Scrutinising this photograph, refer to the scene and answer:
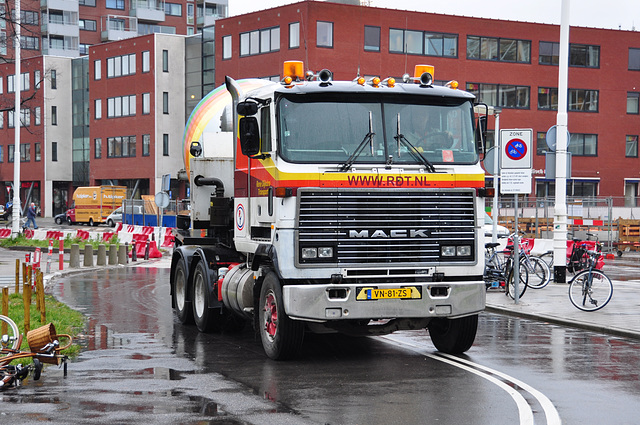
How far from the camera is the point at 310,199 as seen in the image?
9.91 m

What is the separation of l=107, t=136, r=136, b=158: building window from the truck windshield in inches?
2570

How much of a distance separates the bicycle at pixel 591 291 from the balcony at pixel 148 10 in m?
94.9

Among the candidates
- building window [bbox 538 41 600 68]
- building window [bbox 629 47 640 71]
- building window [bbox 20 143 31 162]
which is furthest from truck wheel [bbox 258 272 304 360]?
building window [bbox 20 143 31 162]

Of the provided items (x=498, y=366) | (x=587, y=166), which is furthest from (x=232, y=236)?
(x=587, y=166)

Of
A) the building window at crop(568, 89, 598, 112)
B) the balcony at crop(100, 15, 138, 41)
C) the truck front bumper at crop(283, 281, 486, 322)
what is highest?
the balcony at crop(100, 15, 138, 41)

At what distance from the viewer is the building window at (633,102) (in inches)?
2591

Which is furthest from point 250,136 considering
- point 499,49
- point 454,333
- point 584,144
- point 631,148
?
point 631,148

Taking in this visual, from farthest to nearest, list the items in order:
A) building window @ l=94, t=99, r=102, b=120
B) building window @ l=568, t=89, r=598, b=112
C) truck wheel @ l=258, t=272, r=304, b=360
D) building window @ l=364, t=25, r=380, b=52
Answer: building window @ l=94, t=99, r=102, b=120
building window @ l=568, t=89, r=598, b=112
building window @ l=364, t=25, r=380, b=52
truck wheel @ l=258, t=272, r=304, b=360

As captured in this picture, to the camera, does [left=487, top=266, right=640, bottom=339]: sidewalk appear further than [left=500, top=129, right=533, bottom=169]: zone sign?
No

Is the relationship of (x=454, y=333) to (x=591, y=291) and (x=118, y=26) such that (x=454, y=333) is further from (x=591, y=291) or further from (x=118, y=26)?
(x=118, y=26)

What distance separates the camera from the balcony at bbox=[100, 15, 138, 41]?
102188 millimetres

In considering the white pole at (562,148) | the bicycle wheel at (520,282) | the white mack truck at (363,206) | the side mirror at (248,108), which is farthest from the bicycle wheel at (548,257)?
the side mirror at (248,108)

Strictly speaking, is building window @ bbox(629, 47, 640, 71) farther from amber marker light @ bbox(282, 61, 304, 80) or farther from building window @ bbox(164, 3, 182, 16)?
amber marker light @ bbox(282, 61, 304, 80)

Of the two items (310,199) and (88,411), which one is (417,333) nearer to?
Answer: (310,199)
